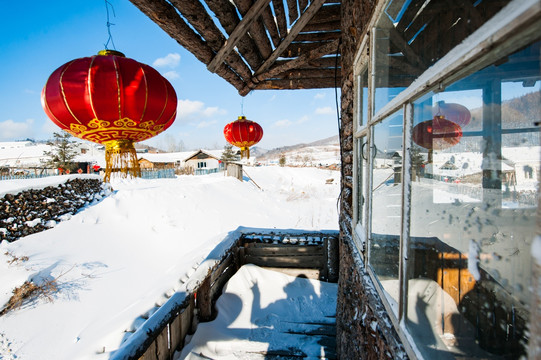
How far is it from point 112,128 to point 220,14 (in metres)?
1.57

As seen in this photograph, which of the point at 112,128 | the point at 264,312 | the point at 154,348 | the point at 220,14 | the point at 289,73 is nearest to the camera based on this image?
the point at 154,348

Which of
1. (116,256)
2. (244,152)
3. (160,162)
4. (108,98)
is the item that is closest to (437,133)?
(108,98)

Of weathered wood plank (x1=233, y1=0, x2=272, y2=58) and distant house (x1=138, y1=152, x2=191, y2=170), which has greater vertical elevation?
distant house (x1=138, y1=152, x2=191, y2=170)

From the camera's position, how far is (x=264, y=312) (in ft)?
11.2

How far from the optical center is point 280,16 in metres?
2.87

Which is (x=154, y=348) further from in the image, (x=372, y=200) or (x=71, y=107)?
(x=71, y=107)

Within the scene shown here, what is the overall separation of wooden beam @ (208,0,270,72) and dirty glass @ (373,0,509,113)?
147cm

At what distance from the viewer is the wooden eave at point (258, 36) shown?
7.36 feet

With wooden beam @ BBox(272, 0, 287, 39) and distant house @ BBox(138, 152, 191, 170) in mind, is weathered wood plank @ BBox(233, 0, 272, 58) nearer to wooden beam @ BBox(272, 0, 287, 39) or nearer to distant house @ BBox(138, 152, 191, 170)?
wooden beam @ BBox(272, 0, 287, 39)

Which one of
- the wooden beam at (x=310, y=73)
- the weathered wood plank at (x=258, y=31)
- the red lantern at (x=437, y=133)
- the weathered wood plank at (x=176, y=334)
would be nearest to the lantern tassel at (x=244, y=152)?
the wooden beam at (x=310, y=73)

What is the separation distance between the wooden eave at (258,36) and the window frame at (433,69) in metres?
1.45

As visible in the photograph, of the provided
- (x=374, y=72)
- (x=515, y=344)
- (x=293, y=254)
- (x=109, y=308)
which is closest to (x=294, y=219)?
(x=293, y=254)

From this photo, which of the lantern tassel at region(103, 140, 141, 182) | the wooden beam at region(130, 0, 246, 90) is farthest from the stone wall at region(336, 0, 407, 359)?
the lantern tassel at region(103, 140, 141, 182)

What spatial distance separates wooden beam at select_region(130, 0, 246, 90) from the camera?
79.8 inches
